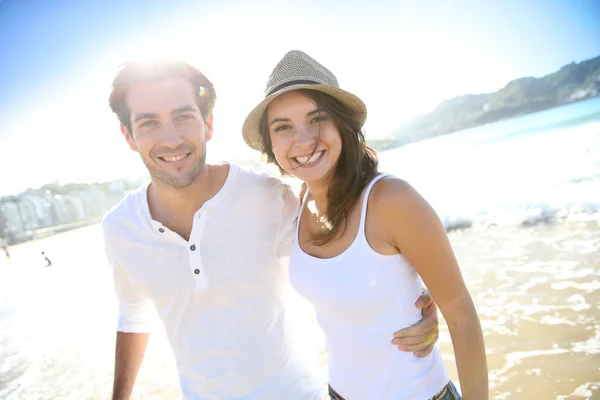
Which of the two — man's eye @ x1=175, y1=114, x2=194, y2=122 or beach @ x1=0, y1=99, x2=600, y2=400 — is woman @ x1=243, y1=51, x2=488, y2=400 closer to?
man's eye @ x1=175, y1=114, x2=194, y2=122

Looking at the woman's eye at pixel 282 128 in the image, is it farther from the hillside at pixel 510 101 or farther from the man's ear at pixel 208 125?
the hillside at pixel 510 101

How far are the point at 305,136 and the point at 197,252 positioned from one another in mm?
922

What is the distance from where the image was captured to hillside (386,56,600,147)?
55.1m

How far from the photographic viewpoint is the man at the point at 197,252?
7.01 feet

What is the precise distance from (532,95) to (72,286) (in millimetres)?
69234

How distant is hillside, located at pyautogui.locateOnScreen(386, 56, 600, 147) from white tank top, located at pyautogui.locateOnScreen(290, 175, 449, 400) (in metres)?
47.4

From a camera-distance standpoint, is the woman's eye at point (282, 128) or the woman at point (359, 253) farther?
the woman's eye at point (282, 128)

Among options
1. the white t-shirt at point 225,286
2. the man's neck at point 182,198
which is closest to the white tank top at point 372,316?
the white t-shirt at point 225,286

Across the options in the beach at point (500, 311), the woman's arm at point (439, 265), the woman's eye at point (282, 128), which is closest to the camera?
the woman's arm at point (439, 265)

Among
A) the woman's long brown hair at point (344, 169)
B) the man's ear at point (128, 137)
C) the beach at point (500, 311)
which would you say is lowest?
the beach at point (500, 311)

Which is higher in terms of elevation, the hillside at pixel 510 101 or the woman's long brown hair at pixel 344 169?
the hillside at pixel 510 101

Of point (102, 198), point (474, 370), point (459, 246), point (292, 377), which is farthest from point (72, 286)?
point (102, 198)

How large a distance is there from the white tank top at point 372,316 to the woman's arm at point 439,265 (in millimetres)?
117

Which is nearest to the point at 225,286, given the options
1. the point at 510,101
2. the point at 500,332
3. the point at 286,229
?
the point at 286,229
